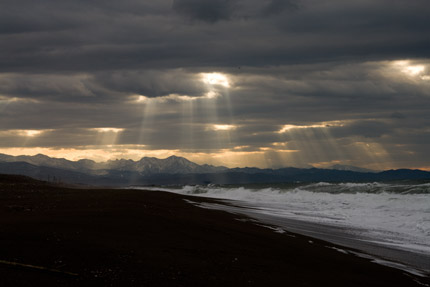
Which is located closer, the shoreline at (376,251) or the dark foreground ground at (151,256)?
the dark foreground ground at (151,256)

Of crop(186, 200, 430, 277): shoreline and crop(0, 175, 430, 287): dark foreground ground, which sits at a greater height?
crop(0, 175, 430, 287): dark foreground ground

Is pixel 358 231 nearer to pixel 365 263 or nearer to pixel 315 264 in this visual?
pixel 365 263

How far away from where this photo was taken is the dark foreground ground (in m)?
7.99

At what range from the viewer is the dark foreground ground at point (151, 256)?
799cm

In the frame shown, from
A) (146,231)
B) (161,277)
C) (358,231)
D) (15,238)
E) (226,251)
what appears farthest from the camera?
(358,231)

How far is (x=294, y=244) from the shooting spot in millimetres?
14477

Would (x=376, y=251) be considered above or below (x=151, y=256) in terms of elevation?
below

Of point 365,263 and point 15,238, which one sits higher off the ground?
point 15,238

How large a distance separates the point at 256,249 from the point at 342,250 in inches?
149

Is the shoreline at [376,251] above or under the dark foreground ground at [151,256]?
under

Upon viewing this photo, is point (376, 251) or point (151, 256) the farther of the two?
point (376, 251)

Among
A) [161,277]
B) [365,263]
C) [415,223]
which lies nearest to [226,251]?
[161,277]

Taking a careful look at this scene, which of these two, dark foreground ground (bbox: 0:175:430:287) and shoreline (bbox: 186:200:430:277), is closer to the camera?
dark foreground ground (bbox: 0:175:430:287)

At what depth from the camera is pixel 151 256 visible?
9508 millimetres
